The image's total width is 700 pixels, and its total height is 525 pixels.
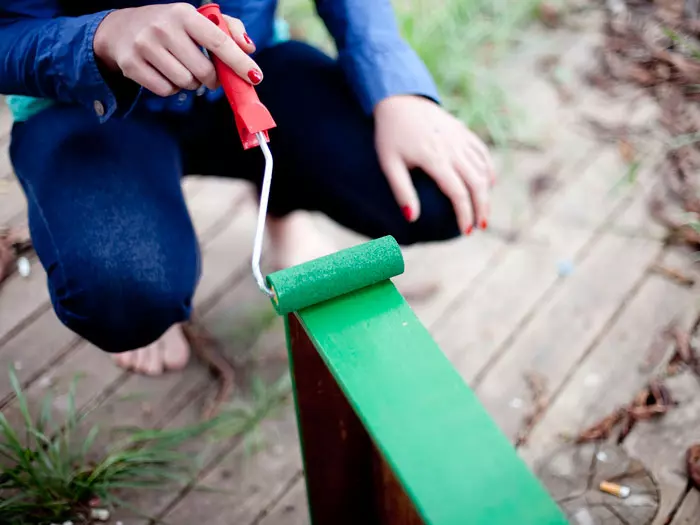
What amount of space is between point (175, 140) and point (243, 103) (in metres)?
0.46

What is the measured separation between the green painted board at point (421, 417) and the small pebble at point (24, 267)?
1115 millimetres

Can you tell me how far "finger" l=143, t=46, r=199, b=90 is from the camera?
93cm

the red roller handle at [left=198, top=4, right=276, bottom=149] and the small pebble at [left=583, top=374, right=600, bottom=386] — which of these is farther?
the small pebble at [left=583, top=374, right=600, bottom=386]

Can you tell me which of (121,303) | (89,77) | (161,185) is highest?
(89,77)

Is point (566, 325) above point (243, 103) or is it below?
below

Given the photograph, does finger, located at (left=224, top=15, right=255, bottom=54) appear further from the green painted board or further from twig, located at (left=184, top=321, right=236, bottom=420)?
twig, located at (left=184, top=321, right=236, bottom=420)

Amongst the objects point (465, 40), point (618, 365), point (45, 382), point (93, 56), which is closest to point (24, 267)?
point (45, 382)

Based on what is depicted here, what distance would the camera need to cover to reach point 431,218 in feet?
4.23

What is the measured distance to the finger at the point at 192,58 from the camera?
3.04ft

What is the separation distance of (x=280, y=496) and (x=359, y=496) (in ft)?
0.91

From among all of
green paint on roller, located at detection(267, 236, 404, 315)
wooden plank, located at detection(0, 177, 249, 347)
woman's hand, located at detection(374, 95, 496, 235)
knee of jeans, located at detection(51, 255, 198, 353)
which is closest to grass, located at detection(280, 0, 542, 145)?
wooden plank, located at detection(0, 177, 249, 347)

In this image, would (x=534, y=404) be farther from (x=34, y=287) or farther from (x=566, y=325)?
(x=34, y=287)

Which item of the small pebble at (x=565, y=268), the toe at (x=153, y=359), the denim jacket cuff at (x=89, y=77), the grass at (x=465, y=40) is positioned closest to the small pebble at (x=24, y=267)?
the toe at (x=153, y=359)

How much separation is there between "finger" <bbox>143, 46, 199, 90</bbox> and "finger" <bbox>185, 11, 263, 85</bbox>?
4 centimetres
